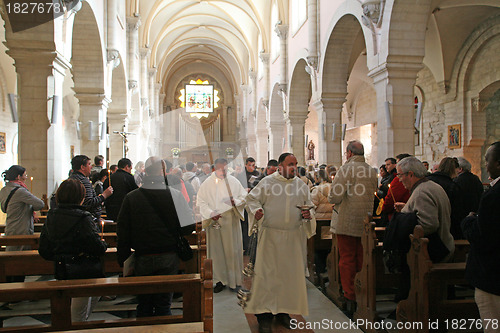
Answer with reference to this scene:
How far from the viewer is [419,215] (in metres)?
3.44

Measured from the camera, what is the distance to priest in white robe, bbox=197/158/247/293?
5273 mm

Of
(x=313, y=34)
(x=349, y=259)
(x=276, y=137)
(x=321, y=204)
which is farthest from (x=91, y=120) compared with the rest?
(x=276, y=137)

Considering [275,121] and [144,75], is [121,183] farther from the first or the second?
[144,75]

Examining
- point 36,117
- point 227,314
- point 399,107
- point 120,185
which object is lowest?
point 227,314

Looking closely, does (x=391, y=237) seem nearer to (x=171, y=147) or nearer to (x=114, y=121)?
(x=114, y=121)

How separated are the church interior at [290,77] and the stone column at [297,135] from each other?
0.05 metres

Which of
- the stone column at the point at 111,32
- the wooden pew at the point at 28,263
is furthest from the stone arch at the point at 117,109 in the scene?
the wooden pew at the point at 28,263

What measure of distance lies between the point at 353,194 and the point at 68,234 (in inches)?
110

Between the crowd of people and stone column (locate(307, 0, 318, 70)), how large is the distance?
720 cm

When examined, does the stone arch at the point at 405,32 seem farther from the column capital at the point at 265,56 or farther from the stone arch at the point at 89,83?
the column capital at the point at 265,56

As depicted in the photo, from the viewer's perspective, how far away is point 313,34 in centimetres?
1248

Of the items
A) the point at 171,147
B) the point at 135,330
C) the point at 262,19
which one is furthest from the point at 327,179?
the point at 171,147

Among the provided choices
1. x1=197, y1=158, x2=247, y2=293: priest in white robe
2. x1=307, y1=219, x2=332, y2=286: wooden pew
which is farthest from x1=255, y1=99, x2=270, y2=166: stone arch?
x1=197, y1=158, x2=247, y2=293: priest in white robe

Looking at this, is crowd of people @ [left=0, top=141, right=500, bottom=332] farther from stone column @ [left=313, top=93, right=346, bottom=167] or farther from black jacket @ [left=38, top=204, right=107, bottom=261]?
stone column @ [left=313, top=93, right=346, bottom=167]
